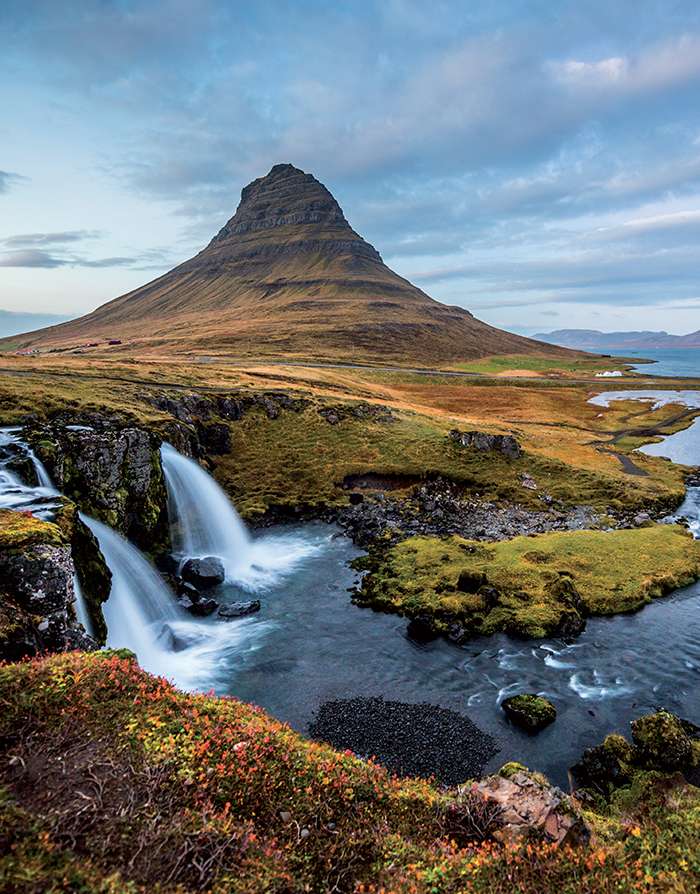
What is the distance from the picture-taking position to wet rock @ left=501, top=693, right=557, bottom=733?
2445 cm

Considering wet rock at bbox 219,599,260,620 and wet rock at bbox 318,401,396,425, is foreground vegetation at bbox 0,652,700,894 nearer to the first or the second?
wet rock at bbox 219,599,260,620

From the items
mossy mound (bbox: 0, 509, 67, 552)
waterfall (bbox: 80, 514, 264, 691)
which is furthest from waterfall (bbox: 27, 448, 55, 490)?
mossy mound (bbox: 0, 509, 67, 552)

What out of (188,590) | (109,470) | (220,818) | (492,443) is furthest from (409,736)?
(492,443)

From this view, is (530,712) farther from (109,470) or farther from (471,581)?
(109,470)

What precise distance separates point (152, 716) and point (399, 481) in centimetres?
4996

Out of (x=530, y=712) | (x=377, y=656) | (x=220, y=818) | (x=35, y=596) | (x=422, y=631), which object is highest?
(x=35, y=596)

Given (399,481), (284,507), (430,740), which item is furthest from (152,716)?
(399,481)

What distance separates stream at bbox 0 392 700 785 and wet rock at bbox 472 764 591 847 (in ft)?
25.9

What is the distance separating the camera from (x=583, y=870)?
12.3 m

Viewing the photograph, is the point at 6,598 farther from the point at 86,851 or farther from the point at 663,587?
the point at 663,587

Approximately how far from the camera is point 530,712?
24.7 m

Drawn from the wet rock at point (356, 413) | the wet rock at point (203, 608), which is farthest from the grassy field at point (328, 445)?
the wet rock at point (203, 608)

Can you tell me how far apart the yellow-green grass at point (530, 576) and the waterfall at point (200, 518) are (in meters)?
13.0

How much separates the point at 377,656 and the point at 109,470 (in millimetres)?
27273
